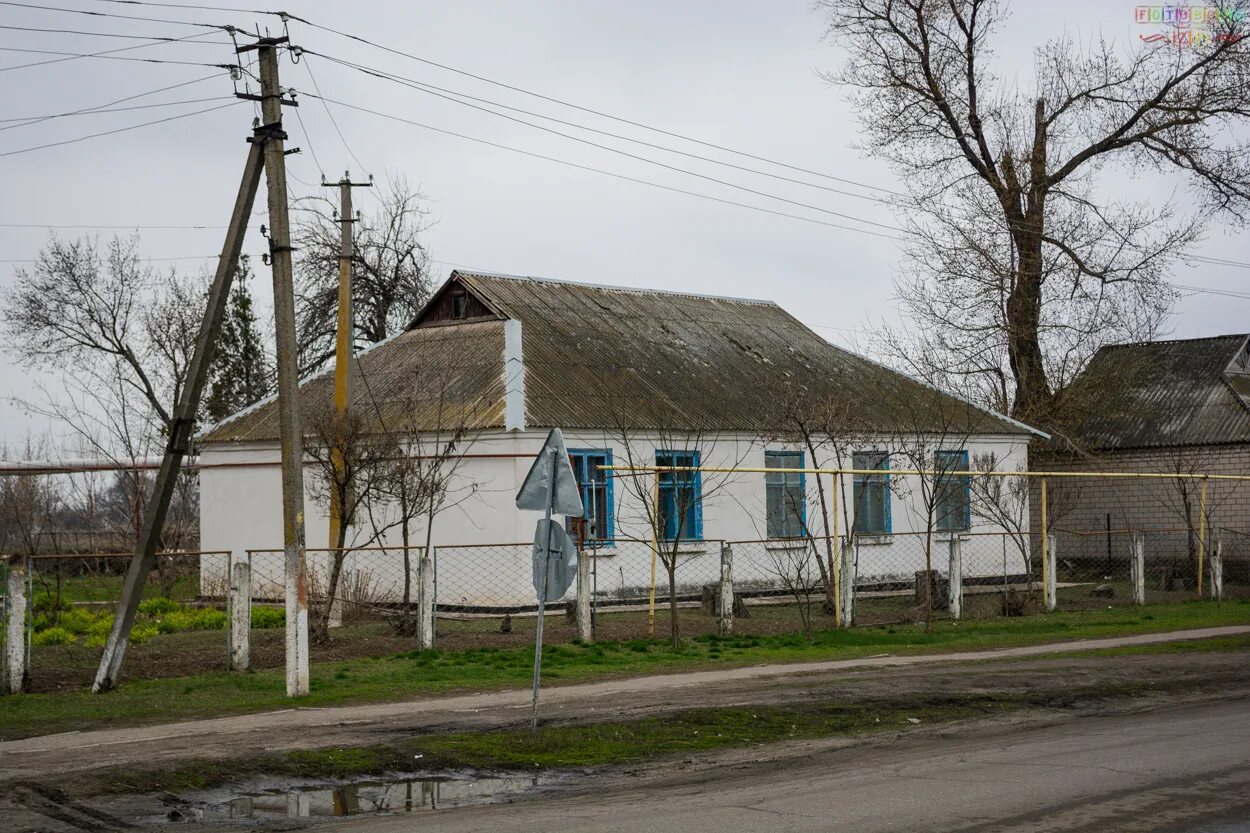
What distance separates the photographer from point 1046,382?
35.8 metres

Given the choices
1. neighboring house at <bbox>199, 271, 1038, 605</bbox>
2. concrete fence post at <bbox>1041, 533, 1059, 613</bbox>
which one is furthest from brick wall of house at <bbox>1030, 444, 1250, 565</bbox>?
concrete fence post at <bbox>1041, 533, 1059, 613</bbox>

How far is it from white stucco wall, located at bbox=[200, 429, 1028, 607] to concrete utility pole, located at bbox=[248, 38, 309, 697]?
8186mm

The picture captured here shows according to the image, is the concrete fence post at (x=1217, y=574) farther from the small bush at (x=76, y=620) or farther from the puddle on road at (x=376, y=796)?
the small bush at (x=76, y=620)

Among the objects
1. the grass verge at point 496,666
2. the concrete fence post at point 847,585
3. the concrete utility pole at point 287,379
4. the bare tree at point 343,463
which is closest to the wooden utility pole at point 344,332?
the bare tree at point 343,463

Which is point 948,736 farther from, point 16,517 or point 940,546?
point 16,517

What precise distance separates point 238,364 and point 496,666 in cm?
2524

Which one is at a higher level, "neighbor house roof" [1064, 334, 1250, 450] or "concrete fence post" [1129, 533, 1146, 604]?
"neighbor house roof" [1064, 334, 1250, 450]

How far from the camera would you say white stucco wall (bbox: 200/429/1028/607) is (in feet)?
79.0

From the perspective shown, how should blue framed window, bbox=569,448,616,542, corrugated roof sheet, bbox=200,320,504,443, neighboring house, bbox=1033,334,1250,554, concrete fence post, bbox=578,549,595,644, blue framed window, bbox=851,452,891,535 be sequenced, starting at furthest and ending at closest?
neighboring house, bbox=1033,334,1250,554, blue framed window, bbox=851,452,891,535, blue framed window, bbox=569,448,616,542, corrugated roof sheet, bbox=200,320,504,443, concrete fence post, bbox=578,549,595,644

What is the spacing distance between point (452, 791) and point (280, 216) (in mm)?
7155

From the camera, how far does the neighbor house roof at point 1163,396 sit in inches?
1367

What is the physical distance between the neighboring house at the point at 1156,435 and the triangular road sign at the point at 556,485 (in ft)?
81.7

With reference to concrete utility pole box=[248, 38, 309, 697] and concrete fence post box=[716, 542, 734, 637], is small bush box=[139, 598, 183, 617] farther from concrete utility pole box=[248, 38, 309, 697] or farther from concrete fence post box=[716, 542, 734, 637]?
concrete utility pole box=[248, 38, 309, 697]

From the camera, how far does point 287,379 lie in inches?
560
